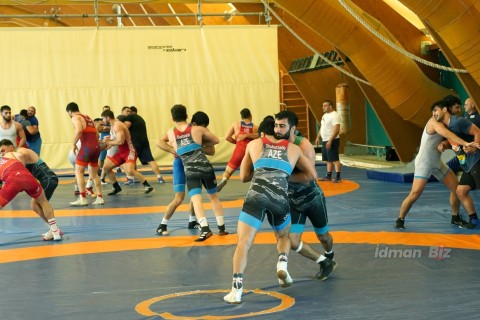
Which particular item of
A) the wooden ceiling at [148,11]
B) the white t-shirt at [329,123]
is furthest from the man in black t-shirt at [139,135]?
the wooden ceiling at [148,11]

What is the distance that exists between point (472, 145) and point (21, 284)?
4752 millimetres

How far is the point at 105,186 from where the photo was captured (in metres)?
16.6

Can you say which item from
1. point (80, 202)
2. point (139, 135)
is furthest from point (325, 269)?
point (139, 135)

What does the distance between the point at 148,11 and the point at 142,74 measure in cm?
1050

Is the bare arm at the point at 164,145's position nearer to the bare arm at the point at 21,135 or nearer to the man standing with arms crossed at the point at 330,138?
the bare arm at the point at 21,135

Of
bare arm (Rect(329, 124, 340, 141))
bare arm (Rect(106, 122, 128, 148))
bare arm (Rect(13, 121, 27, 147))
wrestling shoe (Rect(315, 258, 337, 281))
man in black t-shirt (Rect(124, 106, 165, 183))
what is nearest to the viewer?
wrestling shoe (Rect(315, 258, 337, 281))

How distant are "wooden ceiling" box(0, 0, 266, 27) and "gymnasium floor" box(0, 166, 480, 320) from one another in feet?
28.7

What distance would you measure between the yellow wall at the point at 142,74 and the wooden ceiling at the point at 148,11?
1.68ft

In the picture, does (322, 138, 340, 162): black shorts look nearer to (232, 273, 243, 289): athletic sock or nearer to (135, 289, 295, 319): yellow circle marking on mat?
(135, 289, 295, 319): yellow circle marking on mat

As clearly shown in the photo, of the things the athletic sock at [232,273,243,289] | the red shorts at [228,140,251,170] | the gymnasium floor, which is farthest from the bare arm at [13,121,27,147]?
the athletic sock at [232,273,243,289]

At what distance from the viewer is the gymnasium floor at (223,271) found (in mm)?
6215

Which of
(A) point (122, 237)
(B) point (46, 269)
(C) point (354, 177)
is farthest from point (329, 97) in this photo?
(B) point (46, 269)

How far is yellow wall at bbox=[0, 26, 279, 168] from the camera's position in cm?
2048

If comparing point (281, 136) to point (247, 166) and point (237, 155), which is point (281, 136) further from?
point (237, 155)
